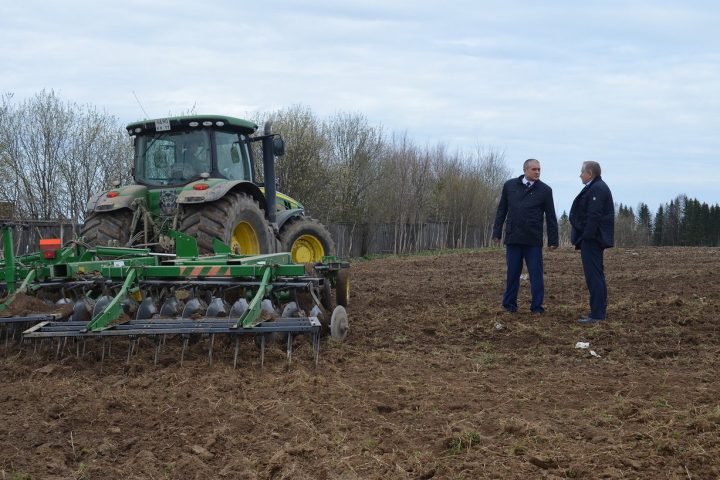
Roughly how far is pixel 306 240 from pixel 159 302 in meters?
3.74

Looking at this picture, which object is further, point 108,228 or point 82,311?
point 108,228

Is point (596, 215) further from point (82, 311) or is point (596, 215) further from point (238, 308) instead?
point (82, 311)

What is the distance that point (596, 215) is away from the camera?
23.5 ft

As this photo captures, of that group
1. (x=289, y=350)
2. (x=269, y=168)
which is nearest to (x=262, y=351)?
(x=289, y=350)

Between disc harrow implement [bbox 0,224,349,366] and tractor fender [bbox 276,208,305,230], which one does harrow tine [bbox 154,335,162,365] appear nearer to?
disc harrow implement [bbox 0,224,349,366]

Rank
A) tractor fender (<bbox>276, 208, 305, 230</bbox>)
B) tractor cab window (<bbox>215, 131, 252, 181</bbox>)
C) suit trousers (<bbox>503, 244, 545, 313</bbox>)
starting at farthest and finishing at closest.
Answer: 1. tractor fender (<bbox>276, 208, 305, 230</bbox>)
2. tractor cab window (<bbox>215, 131, 252, 181</bbox>)
3. suit trousers (<bbox>503, 244, 545, 313</bbox>)

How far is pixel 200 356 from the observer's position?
17.5ft

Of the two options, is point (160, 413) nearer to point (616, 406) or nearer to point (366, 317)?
point (616, 406)

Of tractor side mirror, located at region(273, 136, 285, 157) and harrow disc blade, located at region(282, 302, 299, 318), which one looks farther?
tractor side mirror, located at region(273, 136, 285, 157)

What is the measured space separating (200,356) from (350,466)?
2.36m

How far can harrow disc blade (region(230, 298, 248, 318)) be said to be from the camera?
5.65m

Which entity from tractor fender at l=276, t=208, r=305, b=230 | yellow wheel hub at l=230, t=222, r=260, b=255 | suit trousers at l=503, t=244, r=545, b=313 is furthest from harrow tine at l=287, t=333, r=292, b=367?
tractor fender at l=276, t=208, r=305, b=230

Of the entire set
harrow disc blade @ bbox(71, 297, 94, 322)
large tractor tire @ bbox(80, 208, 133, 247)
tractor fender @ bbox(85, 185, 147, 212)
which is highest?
tractor fender @ bbox(85, 185, 147, 212)

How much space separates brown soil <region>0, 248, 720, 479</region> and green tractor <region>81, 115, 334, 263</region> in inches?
73.1
